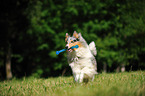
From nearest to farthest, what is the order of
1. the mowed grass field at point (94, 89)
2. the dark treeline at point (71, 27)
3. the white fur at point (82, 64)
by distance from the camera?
1. the mowed grass field at point (94, 89)
2. the white fur at point (82, 64)
3. the dark treeline at point (71, 27)

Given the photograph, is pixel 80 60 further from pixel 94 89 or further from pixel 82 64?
pixel 94 89

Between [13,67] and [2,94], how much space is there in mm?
14020

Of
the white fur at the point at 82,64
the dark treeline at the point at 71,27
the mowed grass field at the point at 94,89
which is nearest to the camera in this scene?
Result: the mowed grass field at the point at 94,89

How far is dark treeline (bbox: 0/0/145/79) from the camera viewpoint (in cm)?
1121

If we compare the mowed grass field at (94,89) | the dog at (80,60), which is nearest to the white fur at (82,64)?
the dog at (80,60)

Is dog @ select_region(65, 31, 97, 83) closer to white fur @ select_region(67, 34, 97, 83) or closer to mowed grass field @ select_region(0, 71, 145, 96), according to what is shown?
white fur @ select_region(67, 34, 97, 83)

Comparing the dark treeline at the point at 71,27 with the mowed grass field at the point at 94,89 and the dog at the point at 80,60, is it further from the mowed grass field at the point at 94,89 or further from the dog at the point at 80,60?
the dog at the point at 80,60

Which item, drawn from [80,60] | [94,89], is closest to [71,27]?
[80,60]

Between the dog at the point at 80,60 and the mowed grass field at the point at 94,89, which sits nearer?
the mowed grass field at the point at 94,89

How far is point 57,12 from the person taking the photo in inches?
482

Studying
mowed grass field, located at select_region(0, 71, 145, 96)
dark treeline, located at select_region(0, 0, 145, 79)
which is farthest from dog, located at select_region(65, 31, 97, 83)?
dark treeline, located at select_region(0, 0, 145, 79)

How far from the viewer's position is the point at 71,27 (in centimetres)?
1239

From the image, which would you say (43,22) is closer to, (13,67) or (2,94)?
(13,67)

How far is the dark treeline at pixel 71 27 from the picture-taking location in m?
11.2
